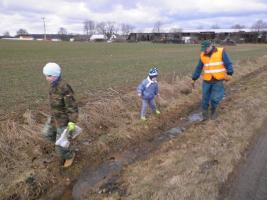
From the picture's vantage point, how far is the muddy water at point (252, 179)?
411 cm

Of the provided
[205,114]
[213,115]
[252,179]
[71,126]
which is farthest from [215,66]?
[71,126]

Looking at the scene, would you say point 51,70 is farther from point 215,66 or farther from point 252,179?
point 215,66

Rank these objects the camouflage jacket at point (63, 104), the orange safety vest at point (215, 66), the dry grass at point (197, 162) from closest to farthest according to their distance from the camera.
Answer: the dry grass at point (197, 162) < the camouflage jacket at point (63, 104) < the orange safety vest at point (215, 66)

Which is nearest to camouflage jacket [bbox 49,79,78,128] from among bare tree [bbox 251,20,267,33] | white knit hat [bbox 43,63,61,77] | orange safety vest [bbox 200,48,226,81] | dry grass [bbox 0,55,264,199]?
white knit hat [bbox 43,63,61,77]

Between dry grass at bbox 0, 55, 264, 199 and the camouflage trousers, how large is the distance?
0.24 metres

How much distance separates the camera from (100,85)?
12.3 metres

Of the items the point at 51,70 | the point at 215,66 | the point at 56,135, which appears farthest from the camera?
the point at 215,66

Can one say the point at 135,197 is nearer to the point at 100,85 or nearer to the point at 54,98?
the point at 54,98

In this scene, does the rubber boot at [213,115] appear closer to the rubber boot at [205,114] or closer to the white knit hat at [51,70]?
the rubber boot at [205,114]

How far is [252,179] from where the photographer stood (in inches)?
178

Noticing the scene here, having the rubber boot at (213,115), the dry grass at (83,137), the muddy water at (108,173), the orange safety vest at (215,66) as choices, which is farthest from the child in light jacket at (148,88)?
the rubber boot at (213,115)

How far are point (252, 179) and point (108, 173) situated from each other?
7.61 ft

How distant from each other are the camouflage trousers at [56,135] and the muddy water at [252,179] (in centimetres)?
277

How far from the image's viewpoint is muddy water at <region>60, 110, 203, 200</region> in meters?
Result: 4.63
